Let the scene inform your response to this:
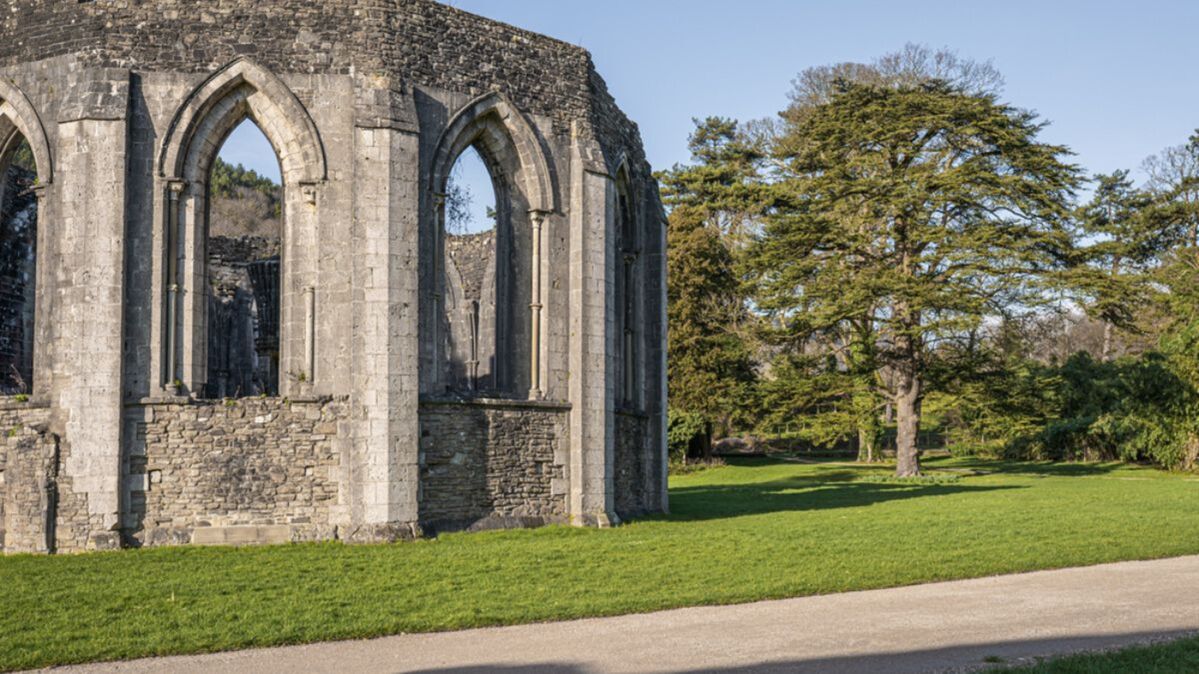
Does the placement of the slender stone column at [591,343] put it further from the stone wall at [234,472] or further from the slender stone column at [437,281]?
the stone wall at [234,472]

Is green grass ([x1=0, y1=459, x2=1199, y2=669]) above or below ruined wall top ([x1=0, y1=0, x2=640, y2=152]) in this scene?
below

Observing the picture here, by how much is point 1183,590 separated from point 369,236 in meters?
10.8

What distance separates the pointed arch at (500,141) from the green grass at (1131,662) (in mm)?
12214

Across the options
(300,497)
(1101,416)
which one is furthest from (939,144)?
(300,497)

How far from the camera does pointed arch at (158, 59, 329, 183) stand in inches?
665

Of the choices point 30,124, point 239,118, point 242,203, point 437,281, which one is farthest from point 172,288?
point 242,203

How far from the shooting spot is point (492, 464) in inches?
709

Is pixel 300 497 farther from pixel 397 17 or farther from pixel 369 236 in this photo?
pixel 397 17

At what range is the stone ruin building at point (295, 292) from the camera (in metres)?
16.3

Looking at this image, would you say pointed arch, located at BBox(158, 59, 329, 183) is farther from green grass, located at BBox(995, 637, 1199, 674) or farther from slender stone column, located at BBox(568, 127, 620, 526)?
green grass, located at BBox(995, 637, 1199, 674)

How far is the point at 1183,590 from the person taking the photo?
37.2 ft

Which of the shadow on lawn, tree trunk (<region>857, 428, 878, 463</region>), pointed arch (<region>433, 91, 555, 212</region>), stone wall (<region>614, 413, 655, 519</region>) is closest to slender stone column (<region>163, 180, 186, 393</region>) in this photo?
pointed arch (<region>433, 91, 555, 212</region>)


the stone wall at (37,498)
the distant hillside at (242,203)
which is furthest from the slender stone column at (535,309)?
the distant hillside at (242,203)

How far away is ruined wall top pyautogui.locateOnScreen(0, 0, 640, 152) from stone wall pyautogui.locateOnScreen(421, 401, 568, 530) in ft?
15.6
